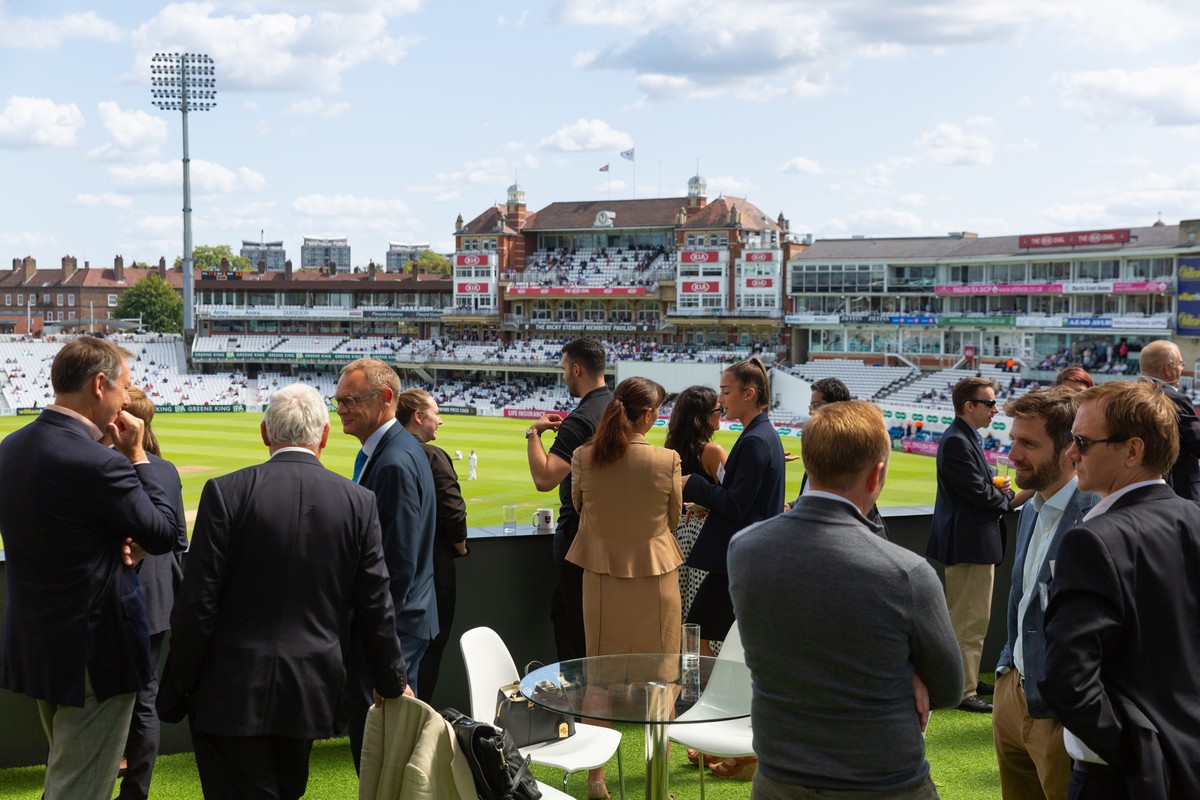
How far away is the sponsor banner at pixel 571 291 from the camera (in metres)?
72.6

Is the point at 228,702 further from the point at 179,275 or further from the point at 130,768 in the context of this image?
the point at 179,275

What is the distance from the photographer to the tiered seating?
178 feet

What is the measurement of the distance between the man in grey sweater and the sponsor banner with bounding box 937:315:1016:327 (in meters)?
58.1

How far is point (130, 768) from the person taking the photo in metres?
4.35

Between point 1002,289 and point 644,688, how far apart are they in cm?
5872

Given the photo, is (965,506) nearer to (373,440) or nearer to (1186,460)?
(1186,460)

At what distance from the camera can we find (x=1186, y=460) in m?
5.44

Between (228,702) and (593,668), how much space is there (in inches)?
59.8

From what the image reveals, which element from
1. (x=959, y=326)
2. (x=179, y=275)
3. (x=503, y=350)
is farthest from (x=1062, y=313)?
(x=179, y=275)

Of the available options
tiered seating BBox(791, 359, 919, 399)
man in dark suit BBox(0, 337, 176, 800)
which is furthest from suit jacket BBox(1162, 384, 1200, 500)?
tiered seating BBox(791, 359, 919, 399)

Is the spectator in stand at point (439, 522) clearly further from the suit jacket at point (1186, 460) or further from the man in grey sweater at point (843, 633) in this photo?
the suit jacket at point (1186, 460)

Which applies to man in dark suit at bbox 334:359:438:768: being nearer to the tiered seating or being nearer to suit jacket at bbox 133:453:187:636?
suit jacket at bbox 133:453:187:636

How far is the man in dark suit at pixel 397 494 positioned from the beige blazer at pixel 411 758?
73 centimetres

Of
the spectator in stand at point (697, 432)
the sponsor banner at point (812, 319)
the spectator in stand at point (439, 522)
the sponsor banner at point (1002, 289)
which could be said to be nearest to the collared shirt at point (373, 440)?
the spectator in stand at point (439, 522)
